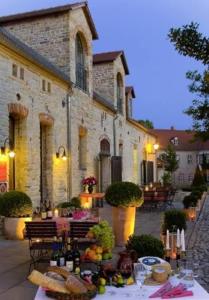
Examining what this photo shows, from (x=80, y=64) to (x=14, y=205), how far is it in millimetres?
9730

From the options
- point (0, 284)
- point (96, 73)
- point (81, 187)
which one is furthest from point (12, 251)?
point (96, 73)

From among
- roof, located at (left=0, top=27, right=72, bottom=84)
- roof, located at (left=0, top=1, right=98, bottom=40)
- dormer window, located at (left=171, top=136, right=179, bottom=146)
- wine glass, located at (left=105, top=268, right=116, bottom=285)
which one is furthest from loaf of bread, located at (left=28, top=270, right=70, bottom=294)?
dormer window, located at (left=171, top=136, right=179, bottom=146)

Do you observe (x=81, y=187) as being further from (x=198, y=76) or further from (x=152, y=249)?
(x=152, y=249)

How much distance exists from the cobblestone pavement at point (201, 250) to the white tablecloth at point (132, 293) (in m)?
2.14

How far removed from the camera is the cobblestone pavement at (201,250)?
7.12 metres

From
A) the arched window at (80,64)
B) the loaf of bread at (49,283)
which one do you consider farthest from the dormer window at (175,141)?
the loaf of bread at (49,283)

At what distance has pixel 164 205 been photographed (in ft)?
62.8

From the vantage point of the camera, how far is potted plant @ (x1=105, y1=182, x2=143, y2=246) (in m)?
10.2

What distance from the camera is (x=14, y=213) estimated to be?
10.8m

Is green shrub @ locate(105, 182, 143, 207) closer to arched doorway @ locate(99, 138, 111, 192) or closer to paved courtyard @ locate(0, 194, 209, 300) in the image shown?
paved courtyard @ locate(0, 194, 209, 300)

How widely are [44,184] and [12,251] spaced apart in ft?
19.5

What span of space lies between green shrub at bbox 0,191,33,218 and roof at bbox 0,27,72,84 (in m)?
4.03

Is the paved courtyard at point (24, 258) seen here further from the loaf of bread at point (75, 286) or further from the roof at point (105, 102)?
the roof at point (105, 102)

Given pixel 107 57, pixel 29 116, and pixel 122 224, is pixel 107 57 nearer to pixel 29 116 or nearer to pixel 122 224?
pixel 29 116
